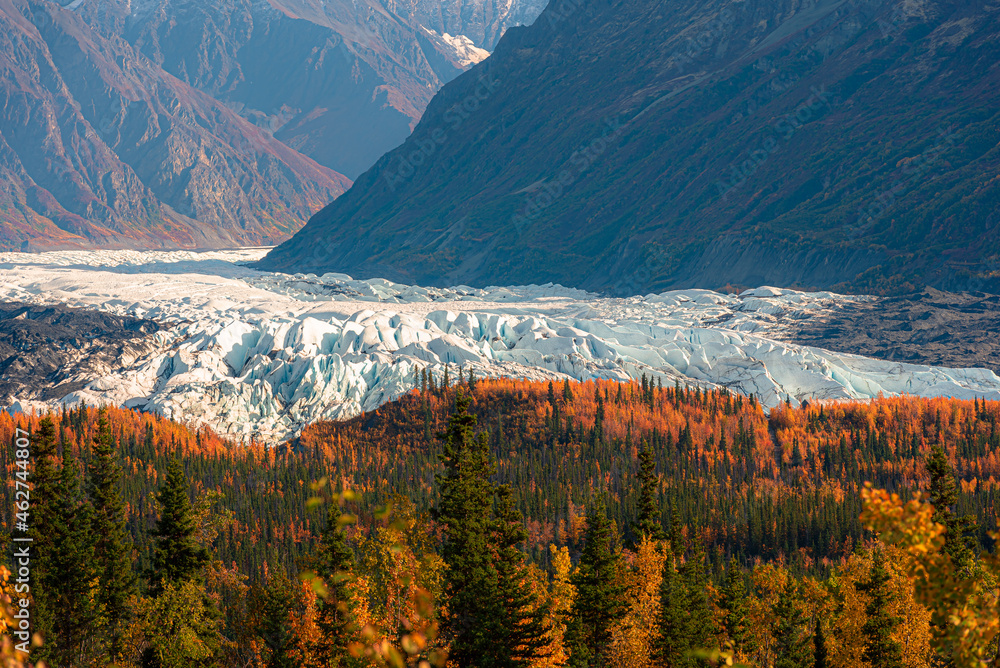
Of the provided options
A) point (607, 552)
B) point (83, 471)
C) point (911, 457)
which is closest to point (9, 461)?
point (83, 471)

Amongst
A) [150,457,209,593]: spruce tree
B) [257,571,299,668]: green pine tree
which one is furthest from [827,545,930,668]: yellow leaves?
[150,457,209,593]: spruce tree

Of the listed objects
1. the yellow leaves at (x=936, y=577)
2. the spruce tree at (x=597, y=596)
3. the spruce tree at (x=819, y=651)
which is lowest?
the spruce tree at (x=819, y=651)

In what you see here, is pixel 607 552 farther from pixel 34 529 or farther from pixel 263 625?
pixel 34 529

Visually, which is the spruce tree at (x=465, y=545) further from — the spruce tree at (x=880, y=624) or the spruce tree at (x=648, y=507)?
the spruce tree at (x=880, y=624)

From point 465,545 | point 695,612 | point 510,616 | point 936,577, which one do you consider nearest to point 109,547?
point 465,545

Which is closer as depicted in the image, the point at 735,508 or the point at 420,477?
the point at 735,508

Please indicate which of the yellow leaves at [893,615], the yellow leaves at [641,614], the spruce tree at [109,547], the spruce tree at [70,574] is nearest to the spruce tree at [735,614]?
the yellow leaves at [641,614]
